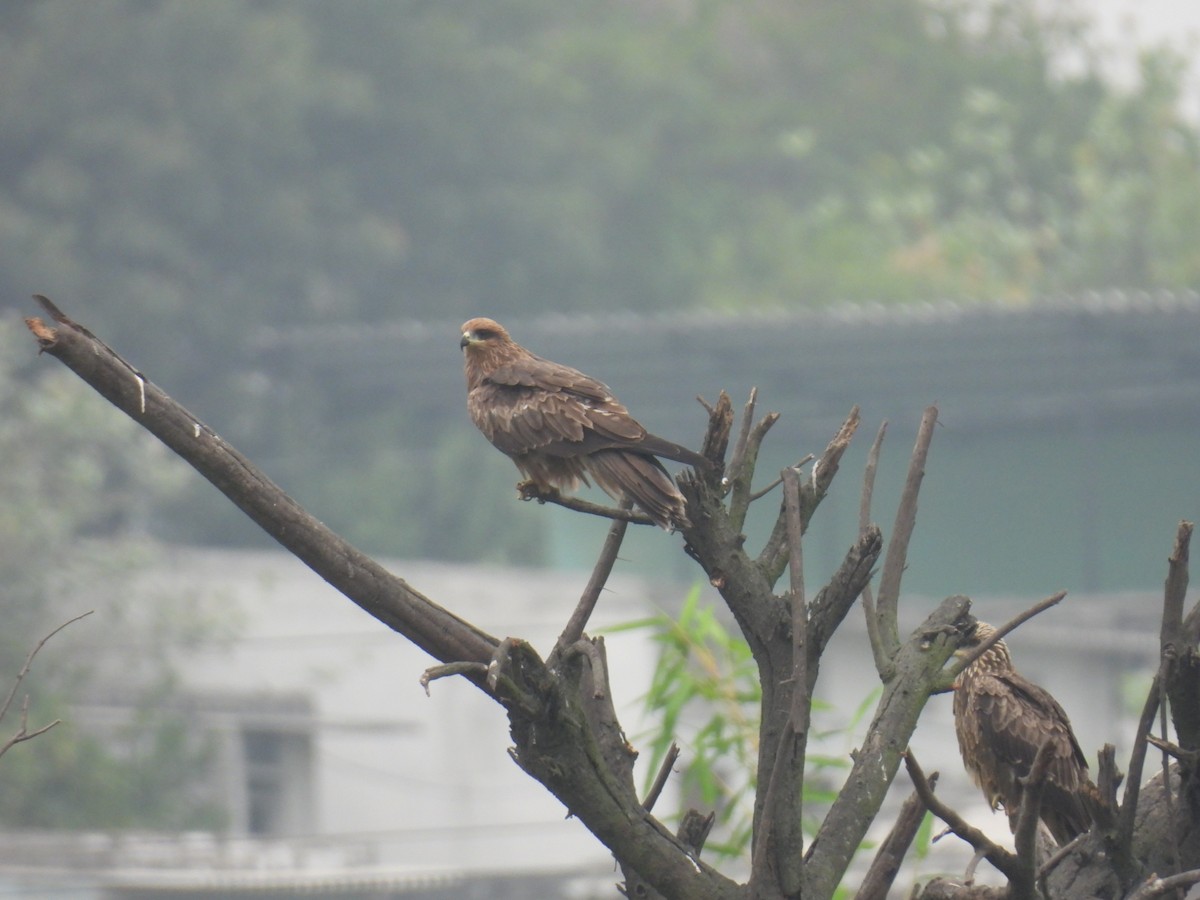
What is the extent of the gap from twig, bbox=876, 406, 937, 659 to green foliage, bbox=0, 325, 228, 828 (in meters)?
12.1

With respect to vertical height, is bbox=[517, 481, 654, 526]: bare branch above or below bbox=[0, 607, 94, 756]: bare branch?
above

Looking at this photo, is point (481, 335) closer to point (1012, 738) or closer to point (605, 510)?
point (1012, 738)

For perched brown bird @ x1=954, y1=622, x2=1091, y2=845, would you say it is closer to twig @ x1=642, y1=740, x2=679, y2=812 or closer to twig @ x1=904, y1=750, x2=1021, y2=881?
twig @ x1=642, y1=740, x2=679, y2=812

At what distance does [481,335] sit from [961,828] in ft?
9.94

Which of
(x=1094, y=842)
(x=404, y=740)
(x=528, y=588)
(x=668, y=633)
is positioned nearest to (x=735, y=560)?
(x=1094, y=842)

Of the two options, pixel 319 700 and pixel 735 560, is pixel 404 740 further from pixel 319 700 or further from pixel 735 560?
pixel 735 560

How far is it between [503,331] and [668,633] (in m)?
1.15

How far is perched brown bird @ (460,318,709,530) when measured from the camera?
→ 3926mm

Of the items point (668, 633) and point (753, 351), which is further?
point (753, 351)

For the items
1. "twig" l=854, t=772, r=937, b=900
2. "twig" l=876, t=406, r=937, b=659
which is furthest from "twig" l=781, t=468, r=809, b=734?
"twig" l=854, t=772, r=937, b=900

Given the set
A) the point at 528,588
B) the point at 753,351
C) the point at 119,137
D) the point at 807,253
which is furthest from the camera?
the point at 807,253

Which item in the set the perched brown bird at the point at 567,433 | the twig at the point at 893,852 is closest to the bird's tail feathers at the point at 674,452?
the perched brown bird at the point at 567,433

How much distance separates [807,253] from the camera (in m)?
37.3

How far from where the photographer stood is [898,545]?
12.1ft
